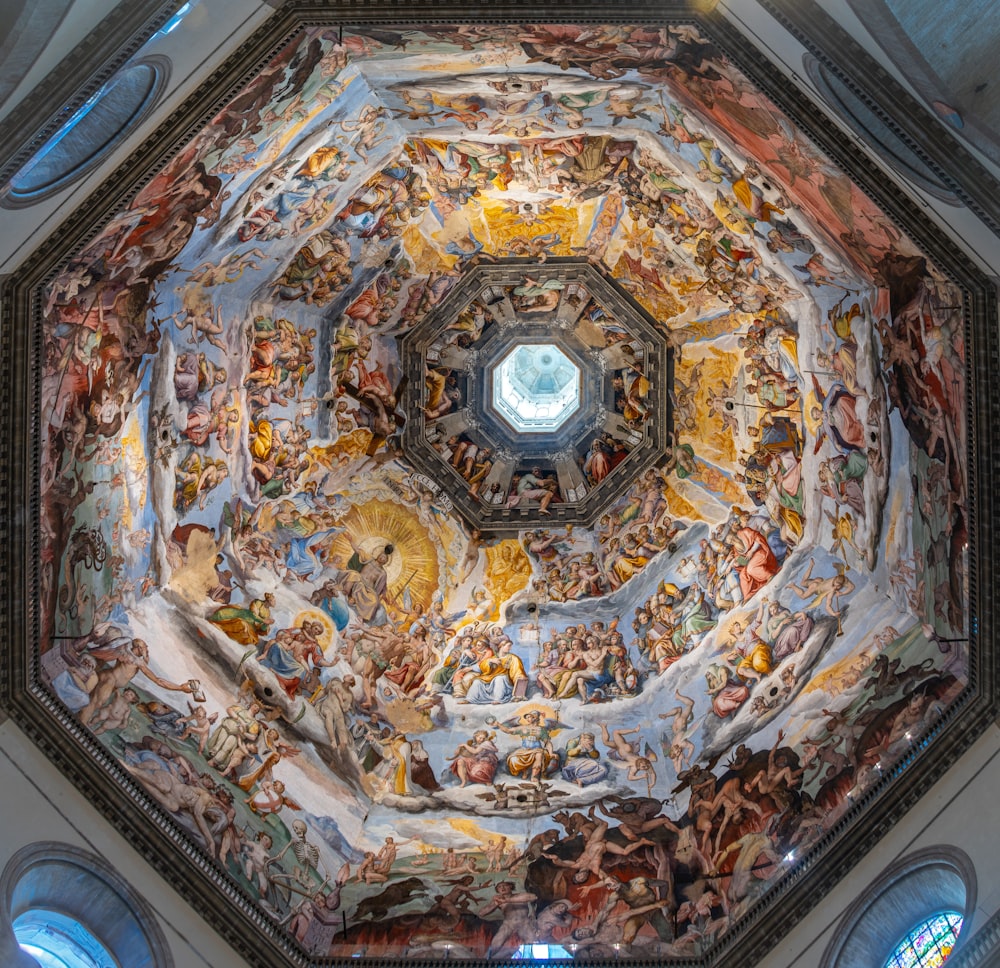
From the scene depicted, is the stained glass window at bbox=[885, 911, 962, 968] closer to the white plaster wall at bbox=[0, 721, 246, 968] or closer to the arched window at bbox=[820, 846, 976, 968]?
the arched window at bbox=[820, 846, 976, 968]

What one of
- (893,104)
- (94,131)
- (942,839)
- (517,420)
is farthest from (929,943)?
(94,131)

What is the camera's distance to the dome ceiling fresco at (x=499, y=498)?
13.0 meters

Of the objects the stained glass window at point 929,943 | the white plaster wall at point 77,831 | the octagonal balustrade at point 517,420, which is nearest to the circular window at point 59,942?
the white plaster wall at point 77,831

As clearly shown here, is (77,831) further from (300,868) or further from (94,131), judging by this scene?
(94,131)

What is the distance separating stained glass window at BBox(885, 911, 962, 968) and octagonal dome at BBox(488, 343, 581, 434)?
33.5 feet

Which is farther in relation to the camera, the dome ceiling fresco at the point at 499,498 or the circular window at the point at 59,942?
the dome ceiling fresco at the point at 499,498

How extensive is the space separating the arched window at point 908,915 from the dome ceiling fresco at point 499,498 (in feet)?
3.68

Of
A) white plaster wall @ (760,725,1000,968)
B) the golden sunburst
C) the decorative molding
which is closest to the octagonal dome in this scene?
the golden sunburst

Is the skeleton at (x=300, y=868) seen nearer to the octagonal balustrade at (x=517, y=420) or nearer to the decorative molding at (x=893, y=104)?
the octagonal balustrade at (x=517, y=420)

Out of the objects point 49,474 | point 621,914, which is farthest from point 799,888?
point 49,474

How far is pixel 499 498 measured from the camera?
18.7 meters

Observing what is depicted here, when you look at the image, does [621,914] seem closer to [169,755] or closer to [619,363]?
[169,755]

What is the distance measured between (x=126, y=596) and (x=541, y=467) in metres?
7.37

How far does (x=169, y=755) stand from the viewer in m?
13.8
